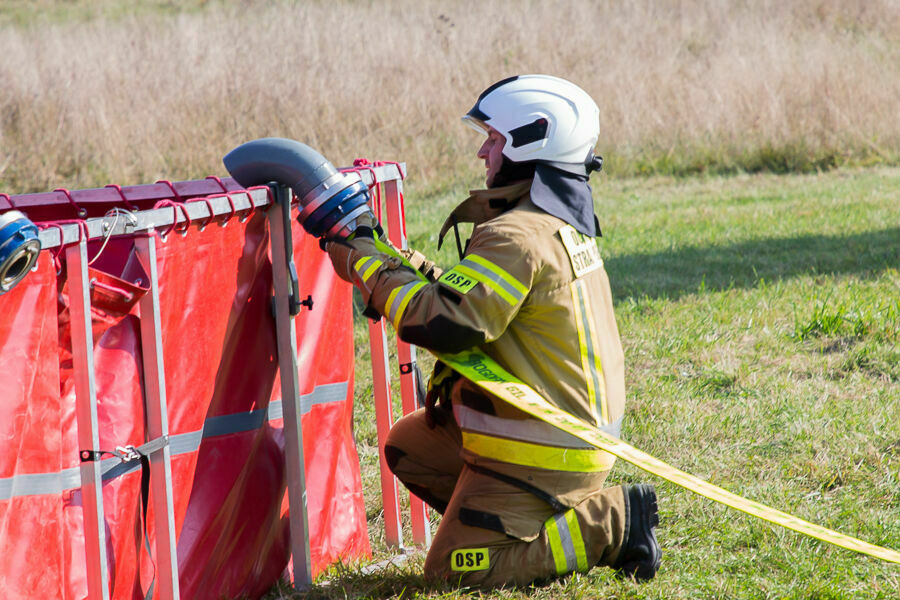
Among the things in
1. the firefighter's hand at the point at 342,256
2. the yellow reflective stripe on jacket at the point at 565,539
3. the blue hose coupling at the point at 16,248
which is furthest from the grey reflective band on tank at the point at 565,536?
the blue hose coupling at the point at 16,248

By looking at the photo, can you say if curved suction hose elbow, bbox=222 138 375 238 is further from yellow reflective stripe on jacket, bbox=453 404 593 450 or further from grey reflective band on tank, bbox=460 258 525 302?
yellow reflective stripe on jacket, bbox=453 404 593 450

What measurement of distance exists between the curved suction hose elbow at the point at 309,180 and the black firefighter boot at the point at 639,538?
125cm

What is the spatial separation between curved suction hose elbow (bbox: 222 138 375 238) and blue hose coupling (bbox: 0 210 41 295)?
1.00m

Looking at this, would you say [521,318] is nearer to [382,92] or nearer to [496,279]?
[496,279]

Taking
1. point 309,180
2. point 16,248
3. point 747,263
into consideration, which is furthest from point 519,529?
point 747,263

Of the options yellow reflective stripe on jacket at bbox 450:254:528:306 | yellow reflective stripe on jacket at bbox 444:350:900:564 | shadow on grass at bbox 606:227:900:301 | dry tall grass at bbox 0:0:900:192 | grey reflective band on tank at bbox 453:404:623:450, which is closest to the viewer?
yellow reflective stripe on jacket at bbox 444:350:900:564

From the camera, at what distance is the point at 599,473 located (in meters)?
3.20

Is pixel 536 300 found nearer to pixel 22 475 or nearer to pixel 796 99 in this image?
pixel 22 475

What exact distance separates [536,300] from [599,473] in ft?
2.06

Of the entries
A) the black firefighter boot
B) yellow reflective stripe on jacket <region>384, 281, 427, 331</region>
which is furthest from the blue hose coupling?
the black firefighter boot

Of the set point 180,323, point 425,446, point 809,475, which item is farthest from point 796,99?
point 180,323

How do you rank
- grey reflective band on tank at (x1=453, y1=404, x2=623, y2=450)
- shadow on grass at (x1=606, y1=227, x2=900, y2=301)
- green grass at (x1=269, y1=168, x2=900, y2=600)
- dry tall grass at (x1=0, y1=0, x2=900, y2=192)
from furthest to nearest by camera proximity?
dry tall grass at (x1=0, y1=0, x2=900, y2=192) → shadow on grass at (x1=606, y1=227, x2=900, y2=301) → green grass at (x1=269, y1=168, x2=900, y2=600) → grey reflective band on tank at (x1=453, y1=404, x2=623, y2=450)

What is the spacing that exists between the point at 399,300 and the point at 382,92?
32.1 ft

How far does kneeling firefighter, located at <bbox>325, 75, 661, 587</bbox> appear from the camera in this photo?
291cm
